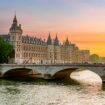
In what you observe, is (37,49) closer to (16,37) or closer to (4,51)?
(16,37)

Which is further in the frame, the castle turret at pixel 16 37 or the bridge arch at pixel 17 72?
the castle turret at pixel 16 37

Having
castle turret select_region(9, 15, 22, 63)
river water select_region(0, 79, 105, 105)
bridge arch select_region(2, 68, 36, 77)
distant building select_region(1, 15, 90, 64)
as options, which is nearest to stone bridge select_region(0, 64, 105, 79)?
bridge arch select_region(2, 68, 36, 77)

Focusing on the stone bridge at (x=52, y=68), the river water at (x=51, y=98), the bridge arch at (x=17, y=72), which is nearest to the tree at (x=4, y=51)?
the bridge arch at (x=17, y=72)

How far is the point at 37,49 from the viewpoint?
122 metres

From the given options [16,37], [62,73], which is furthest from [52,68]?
[16,37]

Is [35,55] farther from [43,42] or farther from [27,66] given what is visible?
[27,66]

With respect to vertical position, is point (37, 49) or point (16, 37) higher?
point (16, 37)

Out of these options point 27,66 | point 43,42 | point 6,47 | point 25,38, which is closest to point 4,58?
point 6,47

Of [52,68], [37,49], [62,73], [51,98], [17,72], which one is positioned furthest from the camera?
[37,49]

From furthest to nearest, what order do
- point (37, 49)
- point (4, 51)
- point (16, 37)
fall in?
point (37, 49) < point (16, 37) < point (4, 51)

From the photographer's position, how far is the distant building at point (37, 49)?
106812mm

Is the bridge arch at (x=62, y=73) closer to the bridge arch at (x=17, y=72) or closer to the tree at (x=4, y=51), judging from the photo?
the bridge arch at (x=17, y=72)

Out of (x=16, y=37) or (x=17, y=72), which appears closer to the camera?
(x=17, y=72)

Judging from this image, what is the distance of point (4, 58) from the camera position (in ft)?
277
